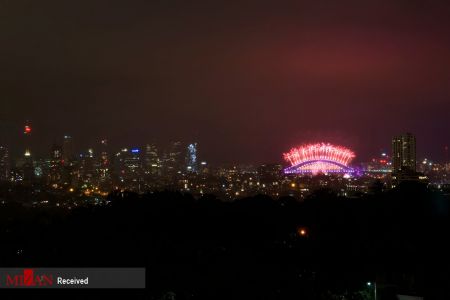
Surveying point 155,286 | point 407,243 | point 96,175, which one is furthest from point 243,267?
point 96,175

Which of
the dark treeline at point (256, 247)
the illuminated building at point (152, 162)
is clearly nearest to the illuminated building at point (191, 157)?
the illuminated building at point (152, 162)

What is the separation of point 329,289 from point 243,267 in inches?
79.5

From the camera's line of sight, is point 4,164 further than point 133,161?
No

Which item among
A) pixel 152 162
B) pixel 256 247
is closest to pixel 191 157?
pixel 152 162

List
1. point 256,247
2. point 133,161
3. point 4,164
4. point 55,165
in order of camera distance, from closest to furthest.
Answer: point 256,247
point 4,164
point 55,165
point 133,161

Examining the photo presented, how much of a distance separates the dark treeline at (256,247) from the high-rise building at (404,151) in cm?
6179

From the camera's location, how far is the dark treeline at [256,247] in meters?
12.1

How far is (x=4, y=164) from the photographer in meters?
72.8

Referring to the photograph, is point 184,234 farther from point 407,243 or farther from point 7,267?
point 407,243

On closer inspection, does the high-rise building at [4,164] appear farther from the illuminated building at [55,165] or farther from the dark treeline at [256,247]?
the dark treeline at [256,247]

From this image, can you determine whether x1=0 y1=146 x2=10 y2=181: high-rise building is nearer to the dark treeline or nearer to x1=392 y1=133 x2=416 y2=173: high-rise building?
x1=392 y1=133 x2=416 y2=173: high-rise building

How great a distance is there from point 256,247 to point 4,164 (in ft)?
218

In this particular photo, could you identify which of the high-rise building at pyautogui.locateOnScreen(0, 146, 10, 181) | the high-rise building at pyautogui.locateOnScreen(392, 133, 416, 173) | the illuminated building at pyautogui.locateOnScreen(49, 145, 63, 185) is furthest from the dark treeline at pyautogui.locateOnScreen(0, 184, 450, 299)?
the high-rise building at pyautogui.locateOnScreen(392, 133, 416, 173)

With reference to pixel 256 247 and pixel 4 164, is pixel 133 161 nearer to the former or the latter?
pixel 4 164
